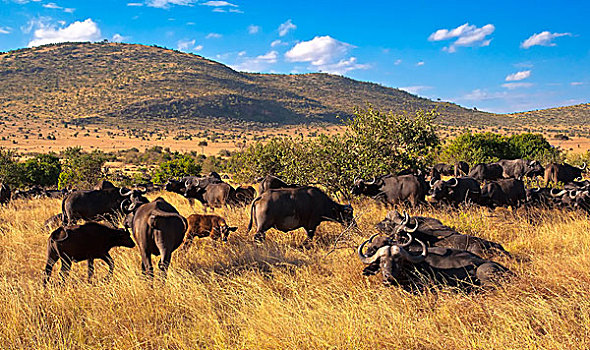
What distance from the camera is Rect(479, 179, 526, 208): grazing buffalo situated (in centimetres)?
1181

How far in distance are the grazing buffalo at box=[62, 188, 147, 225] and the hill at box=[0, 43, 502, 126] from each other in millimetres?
71265

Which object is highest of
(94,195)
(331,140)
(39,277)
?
(331,140)

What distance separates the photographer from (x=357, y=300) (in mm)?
5191

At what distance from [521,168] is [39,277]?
2050cm

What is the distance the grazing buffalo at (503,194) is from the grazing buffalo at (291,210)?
567 cm

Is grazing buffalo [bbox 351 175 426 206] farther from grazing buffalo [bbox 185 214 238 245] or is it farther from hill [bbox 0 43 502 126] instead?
hill [bbox 0 43 502 126]

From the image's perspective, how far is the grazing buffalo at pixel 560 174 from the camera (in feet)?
58.5

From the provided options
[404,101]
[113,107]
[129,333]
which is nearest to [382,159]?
[129,333]

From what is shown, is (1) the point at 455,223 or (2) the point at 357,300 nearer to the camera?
(2) the point at 357,300

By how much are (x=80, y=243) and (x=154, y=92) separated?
9727 centimetres

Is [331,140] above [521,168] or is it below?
above

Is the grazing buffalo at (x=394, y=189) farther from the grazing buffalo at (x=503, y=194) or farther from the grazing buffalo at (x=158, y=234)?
the grazing buffalo at (x=158, y=234)

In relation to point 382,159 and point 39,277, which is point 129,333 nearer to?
point 39,277

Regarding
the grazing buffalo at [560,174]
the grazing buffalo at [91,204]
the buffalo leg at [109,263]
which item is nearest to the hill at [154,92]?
the grazing buffalo at [560,174]
